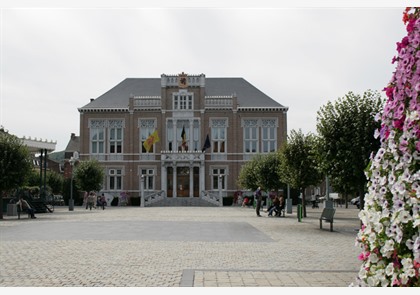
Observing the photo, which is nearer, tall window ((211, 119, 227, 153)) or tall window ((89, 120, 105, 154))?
tall window ((211, 119, 227, 153))

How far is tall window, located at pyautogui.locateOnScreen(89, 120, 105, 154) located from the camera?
5853cm

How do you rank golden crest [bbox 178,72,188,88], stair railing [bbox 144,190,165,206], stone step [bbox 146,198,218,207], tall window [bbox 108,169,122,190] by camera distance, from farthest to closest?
golden crest [bbox 178,72,188,88]
tall window [bbox 108,169,122,190]
stair railing [bbox 144,190,165,206]
stone step [bbox 146,198,218,207]

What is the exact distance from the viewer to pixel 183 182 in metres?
57.3

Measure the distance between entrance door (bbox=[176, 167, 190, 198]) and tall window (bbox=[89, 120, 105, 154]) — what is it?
9.01 metres

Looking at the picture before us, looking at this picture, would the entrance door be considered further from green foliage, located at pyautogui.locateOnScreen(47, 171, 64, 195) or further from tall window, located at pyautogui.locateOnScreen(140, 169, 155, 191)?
green foliage, located at pyautogui.locateOnScreen(47, 171, 64, 195)

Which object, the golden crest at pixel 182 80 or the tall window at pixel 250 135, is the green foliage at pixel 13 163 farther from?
the tall window at pixel 250 135

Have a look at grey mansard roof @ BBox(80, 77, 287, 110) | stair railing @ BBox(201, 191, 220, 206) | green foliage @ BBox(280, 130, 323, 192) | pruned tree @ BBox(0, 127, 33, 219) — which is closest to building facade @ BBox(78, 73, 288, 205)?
grey mansard roof @ BBox(80, 77, 287, 110)

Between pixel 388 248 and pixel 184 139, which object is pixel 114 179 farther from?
pixel 388 248

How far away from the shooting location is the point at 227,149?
57.6 meters

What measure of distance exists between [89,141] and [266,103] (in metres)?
20.3

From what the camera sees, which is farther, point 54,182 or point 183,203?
point 54,182

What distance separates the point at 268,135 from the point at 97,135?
19.1m

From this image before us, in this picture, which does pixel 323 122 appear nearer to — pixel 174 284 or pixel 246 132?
pixel 174 284

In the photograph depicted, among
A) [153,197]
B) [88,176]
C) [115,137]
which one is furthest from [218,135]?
[88,176]
